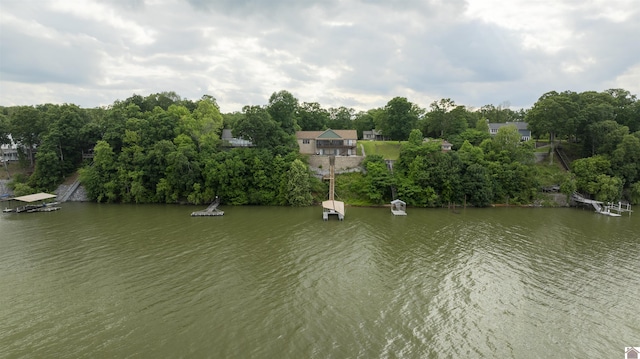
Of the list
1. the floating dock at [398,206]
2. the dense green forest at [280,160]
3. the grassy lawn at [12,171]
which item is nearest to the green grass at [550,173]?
the dense green forest at [280,160]

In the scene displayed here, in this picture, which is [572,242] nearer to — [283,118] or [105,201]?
[283,118]

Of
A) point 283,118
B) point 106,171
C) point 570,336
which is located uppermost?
Answer: point 283,118

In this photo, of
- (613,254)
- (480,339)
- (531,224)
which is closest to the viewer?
(480,339)

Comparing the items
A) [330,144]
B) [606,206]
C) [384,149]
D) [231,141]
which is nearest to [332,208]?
[330,144]

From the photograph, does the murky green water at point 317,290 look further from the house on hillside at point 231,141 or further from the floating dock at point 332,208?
the house on hillside at point 231,141

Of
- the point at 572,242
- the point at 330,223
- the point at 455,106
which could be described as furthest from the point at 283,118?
the point at 572,242

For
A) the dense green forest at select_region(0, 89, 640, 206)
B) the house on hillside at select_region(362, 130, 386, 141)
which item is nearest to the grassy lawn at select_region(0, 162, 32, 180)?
the dense green forest at select_region(0, 89, 640, 206)
